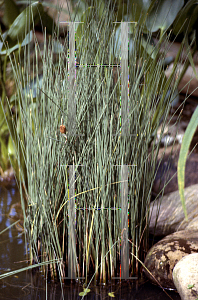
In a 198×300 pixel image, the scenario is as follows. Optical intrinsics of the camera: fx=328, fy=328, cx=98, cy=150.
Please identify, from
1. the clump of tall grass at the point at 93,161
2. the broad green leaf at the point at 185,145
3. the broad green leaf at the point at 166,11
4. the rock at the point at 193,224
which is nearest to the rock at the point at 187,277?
the clump of tall grass at the point at 93,161

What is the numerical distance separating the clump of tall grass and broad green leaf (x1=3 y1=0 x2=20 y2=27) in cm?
142

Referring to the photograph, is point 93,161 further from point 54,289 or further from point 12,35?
point 12,35

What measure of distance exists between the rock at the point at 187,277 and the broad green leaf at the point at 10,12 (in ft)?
7.12

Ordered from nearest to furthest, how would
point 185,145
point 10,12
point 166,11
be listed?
point 185,145 → point 166,11 → point 10,12

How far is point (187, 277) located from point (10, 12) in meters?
2.27

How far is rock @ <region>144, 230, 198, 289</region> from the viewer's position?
1321 mm

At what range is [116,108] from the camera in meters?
1.33

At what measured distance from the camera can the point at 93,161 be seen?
4.26 feet

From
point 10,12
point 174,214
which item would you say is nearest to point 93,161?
point 174,214

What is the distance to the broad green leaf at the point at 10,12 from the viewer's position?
8.21 ft

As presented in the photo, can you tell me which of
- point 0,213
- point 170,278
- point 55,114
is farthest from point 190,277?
point 0,213

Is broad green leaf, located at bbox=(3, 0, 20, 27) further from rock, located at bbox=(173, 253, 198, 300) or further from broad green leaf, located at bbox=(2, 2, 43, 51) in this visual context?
rock, located at bbox=(173, 253, 198, 300)

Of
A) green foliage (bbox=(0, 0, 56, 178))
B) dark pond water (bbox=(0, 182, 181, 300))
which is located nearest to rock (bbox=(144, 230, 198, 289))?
dark pond water (bbox=(0, 182, 181, 300))

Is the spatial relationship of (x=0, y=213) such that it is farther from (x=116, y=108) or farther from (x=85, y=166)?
(x=116, y=108)
